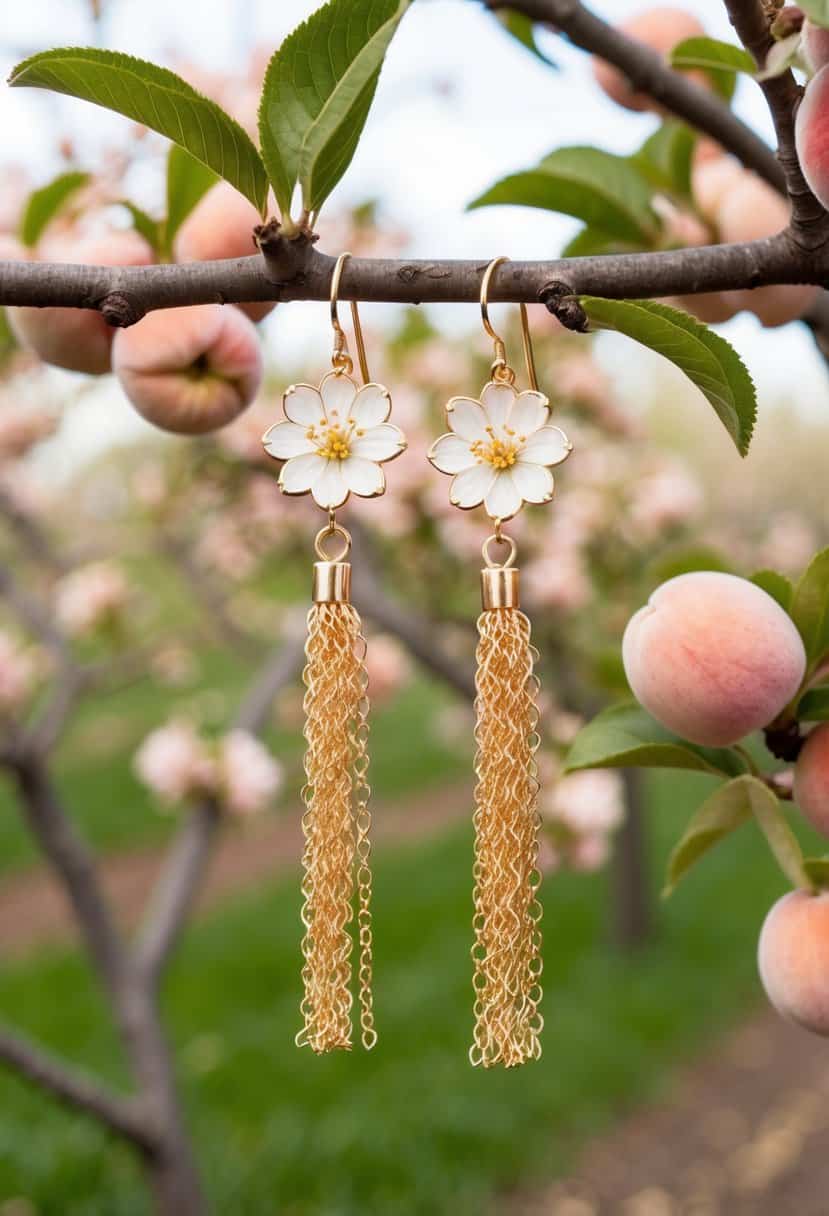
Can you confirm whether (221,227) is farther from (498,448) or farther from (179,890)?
(179,890)

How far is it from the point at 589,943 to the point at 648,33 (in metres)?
4.57

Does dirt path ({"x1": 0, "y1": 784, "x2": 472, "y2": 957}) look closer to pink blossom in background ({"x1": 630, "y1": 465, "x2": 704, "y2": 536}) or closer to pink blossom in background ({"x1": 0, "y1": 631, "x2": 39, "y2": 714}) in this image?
pink blossom in background ({"x1": 0, "y1": 631, "x2": 39, "y2": 714})

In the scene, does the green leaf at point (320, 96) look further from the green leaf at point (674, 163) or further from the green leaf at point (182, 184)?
the green leaf at point (674, 163)

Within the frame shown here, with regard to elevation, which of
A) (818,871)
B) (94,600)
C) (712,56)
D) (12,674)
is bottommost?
(12,674)

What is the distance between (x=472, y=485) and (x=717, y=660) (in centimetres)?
15

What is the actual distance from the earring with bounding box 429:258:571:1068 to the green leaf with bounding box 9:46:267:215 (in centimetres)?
14

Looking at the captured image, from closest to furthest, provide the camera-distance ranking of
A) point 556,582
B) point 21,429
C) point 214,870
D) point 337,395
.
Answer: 1. point 337,395
2. point 21,429
3. point 556,582
4. point 214,870

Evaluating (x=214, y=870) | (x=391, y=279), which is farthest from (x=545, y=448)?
(x=214, y=870)

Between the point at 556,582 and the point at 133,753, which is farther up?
the point at 556,582

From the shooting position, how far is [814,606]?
2.08ft

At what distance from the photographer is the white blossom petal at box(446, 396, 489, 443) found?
0.59 m

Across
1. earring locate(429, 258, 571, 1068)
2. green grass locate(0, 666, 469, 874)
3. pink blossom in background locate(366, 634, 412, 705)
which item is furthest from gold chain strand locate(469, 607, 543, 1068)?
green grass locate(0, 666, 469, 874)

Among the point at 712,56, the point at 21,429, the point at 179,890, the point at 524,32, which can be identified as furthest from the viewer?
the point at 21,429

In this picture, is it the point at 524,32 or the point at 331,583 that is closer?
the point at 331,583
